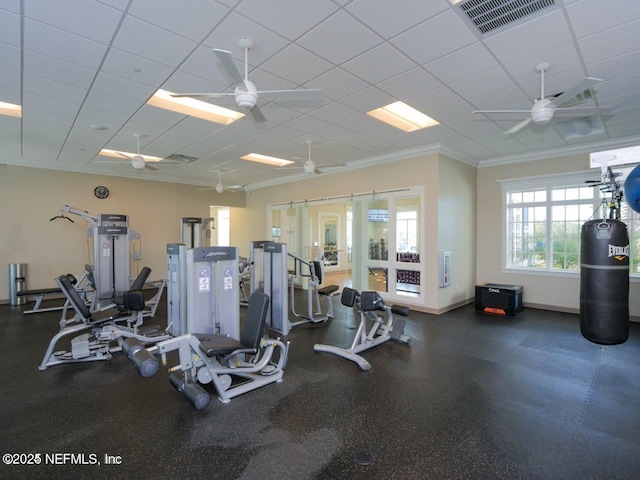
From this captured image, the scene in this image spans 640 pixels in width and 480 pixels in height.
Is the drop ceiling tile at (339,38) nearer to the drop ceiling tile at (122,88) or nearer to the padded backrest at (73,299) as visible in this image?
the drop ceiling tile at (122,88)

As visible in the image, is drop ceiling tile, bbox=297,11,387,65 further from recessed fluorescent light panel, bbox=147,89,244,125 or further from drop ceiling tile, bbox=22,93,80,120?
drop ceiling tile, bbox=22,93,80,120

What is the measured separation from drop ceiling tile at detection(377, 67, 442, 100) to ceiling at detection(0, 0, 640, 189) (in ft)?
0.06

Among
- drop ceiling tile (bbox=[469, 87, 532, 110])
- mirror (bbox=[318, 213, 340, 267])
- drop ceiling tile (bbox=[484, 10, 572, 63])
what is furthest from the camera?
mirror (bbox=[318, 213, 340, 267])

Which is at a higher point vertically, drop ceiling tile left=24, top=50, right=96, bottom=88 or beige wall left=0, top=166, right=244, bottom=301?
drop ceiling tile left=24, top=50, right=96, bottom=88

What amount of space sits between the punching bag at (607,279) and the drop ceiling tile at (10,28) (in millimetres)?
4442

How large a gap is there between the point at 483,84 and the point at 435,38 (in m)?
1.07

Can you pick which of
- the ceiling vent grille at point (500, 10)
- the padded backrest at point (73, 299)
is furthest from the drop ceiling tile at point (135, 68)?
the ceiling vent grille at point (500, 10)

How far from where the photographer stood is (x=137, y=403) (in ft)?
8.97

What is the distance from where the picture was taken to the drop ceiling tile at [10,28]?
2.27 m

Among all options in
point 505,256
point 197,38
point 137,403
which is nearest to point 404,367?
point 137,403

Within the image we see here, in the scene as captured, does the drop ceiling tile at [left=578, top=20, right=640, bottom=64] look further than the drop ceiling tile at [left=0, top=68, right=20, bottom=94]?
No

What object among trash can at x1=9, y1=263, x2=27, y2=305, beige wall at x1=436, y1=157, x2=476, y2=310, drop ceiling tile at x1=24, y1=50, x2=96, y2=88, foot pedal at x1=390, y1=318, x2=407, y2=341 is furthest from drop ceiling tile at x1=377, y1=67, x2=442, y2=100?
trash can at x1=9, y1=263, x2=27, y2=305

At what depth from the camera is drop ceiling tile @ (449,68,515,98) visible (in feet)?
10.3

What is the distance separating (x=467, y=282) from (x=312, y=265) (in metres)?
3.35
